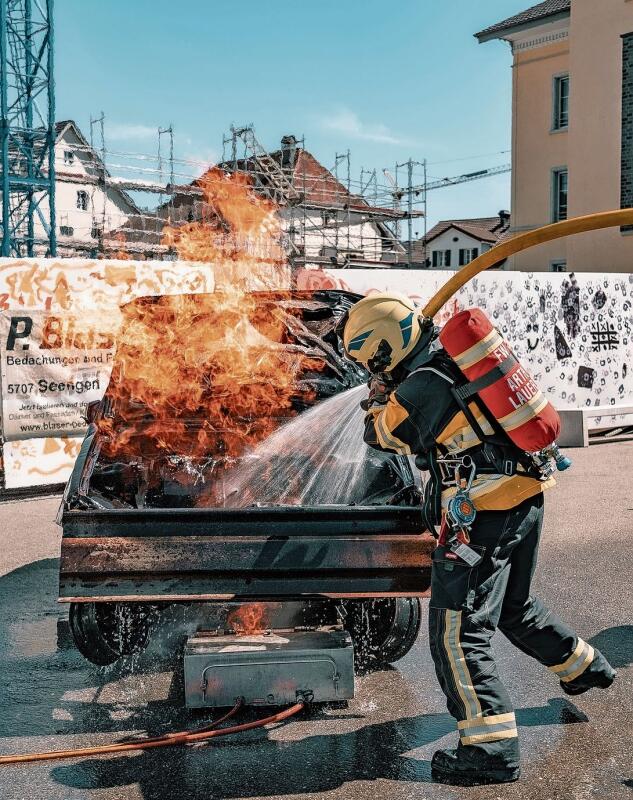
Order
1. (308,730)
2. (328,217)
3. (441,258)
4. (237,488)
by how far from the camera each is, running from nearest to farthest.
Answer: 1. (308,730)
2. (237,488)
3. (328,217)
4. (441,258)

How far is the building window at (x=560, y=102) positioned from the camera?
2864 cm

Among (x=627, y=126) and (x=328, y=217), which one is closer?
(x=627, y=126)

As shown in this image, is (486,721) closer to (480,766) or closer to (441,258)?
(480,766)

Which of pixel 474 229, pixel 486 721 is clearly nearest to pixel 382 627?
pixel 486 721

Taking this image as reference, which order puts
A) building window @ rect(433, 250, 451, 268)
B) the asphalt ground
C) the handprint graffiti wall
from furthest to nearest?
building window @ rect(433, 250, 451, 268), the handprint graffiti wall, the asphalt ground

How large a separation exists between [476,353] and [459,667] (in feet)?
4.29

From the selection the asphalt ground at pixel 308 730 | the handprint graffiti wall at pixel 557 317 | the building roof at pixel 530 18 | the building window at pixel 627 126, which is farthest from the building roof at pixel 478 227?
the asphalt ground at pixel 308 730

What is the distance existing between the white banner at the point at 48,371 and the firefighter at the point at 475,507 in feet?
20.5

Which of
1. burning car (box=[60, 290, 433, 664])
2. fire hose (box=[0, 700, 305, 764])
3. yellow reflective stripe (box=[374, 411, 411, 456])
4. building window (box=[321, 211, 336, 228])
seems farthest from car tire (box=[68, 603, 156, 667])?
building window (box=[321, 211, 336, 228])

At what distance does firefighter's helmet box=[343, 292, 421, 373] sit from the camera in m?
3.86

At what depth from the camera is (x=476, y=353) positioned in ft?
12.1

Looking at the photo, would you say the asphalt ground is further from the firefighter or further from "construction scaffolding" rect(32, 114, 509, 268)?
"construction scaffolding" rect(32, 114, 509, 268)

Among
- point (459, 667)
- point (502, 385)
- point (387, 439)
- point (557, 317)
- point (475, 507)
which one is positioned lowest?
point (459, 667)

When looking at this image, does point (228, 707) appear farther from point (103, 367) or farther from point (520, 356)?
point (520, 356)
